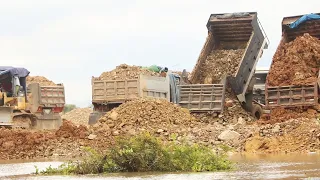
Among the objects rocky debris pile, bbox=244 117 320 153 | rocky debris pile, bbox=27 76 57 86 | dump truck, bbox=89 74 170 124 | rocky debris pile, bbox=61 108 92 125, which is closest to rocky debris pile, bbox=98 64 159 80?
dump truck, bbox=89 74 170 124

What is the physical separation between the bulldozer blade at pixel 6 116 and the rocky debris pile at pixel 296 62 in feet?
28.9

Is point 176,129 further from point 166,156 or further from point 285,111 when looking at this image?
point 166,156

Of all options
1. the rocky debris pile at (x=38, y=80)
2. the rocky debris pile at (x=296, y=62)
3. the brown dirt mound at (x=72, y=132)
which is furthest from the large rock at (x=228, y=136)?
the rocky debris pile at (x=38, y=80)

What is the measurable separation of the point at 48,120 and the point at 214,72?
20.7ft

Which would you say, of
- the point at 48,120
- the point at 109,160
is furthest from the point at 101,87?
the point at 109,160

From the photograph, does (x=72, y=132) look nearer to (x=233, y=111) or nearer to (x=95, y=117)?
(x=95, y=117)

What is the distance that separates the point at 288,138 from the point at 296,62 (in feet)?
21.2

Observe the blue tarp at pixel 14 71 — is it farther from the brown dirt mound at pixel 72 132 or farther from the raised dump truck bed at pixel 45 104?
the brown dirt mound at pixel 72 132

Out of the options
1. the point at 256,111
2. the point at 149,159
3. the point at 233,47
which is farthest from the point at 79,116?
the point at 149,159

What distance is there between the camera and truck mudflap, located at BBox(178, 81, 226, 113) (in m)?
30.0

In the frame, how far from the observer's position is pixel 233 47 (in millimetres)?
32344

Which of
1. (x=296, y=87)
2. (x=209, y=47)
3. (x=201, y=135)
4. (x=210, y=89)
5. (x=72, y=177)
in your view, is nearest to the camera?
(x=72, y=177)

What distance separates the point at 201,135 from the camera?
25.0 meters

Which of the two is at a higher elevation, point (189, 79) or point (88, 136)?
point (189, 79)
